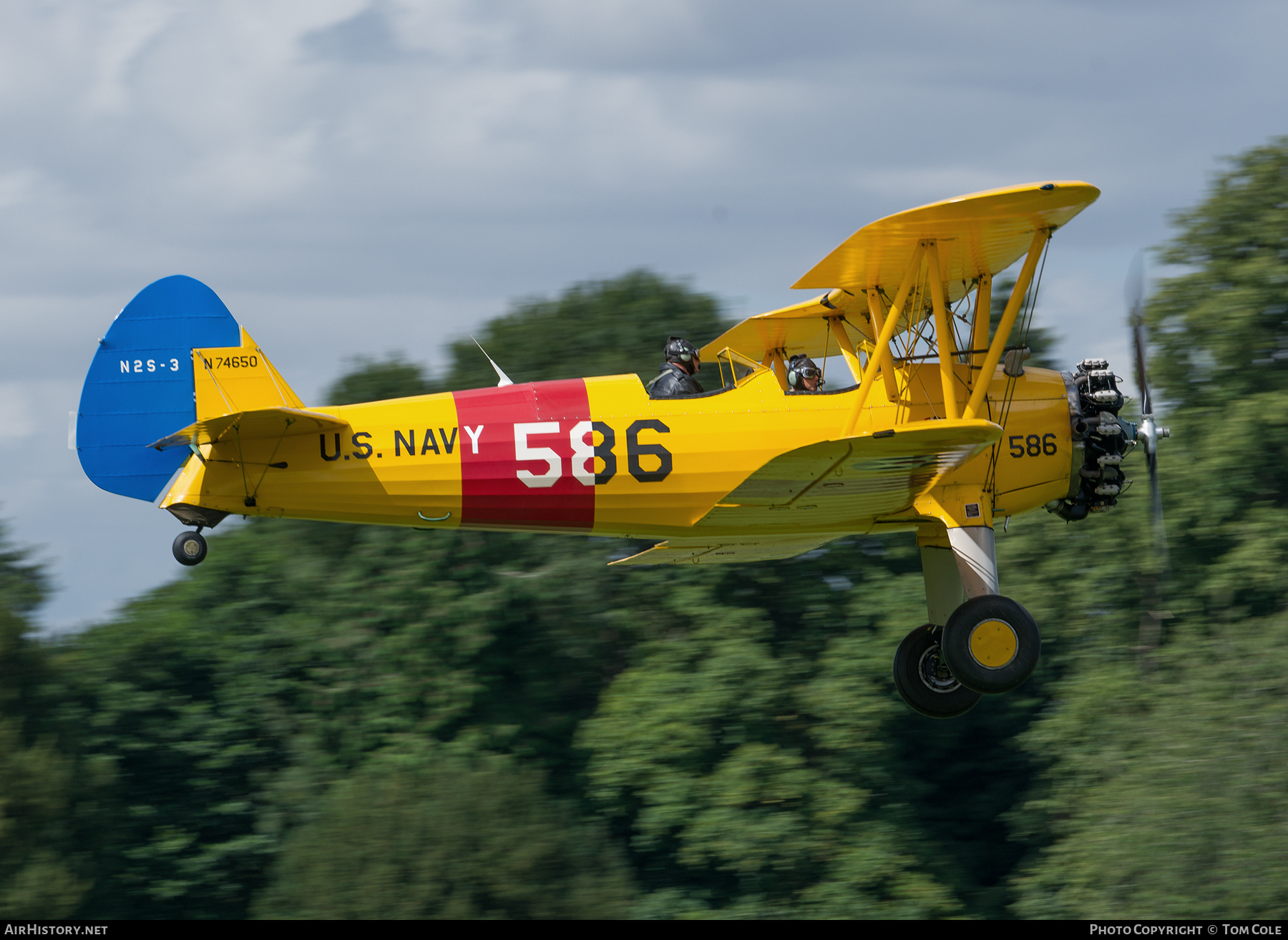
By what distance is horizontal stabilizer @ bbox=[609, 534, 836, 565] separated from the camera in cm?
1008

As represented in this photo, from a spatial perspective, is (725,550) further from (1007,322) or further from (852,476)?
(1007,322)

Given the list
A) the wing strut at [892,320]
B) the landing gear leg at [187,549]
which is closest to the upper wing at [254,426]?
the landing gear leg at [187,549]

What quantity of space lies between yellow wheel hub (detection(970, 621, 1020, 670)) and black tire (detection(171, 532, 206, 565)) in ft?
16.0

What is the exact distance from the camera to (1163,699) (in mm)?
21469

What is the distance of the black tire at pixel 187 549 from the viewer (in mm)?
8703

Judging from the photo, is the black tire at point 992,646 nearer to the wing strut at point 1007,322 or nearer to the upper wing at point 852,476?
the upper wing at point 852,476

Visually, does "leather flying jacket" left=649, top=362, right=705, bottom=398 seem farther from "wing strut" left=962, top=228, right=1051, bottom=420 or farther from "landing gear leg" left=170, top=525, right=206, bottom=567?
"landing gear leg" left=170, top=525, right=206, bottom=567

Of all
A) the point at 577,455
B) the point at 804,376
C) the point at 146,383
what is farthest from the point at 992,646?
the point at 146,383

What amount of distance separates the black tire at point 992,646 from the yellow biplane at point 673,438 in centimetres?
1

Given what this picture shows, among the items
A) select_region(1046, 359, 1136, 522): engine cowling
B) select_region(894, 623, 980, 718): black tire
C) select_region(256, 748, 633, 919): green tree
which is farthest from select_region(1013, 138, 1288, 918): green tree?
select_region(1046, 359, 1136, 522): engine cowling

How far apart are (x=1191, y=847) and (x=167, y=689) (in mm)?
19678

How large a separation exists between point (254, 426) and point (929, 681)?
4.95 m

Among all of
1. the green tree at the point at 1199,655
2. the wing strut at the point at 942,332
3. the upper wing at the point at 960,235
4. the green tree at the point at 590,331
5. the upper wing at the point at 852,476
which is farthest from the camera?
the green tree at the point at 590,331

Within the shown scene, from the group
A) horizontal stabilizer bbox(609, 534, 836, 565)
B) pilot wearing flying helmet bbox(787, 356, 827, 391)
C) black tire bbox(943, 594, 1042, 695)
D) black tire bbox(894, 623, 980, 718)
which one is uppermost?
pilot wearing flying helmet bbox(787, 356, 827, 391)
